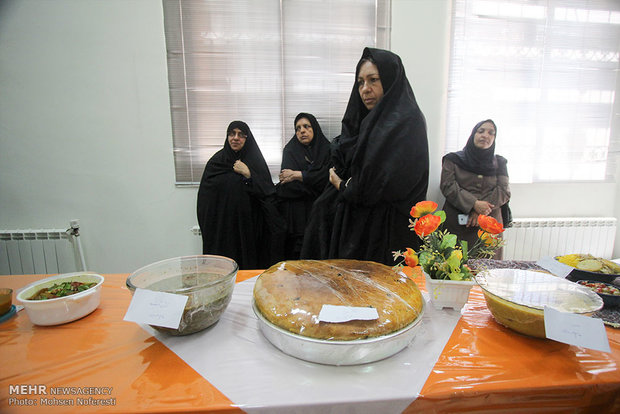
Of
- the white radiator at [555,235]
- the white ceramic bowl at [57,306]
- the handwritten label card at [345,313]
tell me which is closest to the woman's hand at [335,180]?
the handwritten label card at [345,313]

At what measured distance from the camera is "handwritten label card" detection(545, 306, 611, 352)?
1.55ft

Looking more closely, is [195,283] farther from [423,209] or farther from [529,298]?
[529,298]

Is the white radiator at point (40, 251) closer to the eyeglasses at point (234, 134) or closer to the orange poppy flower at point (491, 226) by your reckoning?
the eyeglasses at point (234, 134)

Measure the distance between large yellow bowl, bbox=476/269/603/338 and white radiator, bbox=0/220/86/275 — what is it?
9.08 feet

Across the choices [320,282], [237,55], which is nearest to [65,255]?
[237,55]

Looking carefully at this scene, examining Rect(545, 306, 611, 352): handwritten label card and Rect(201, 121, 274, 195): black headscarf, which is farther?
Rect(201, 121, 274, 195): black headscarf

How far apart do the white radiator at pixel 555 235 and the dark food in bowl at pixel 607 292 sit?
183 cm

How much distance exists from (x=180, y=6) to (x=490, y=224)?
2.54 m

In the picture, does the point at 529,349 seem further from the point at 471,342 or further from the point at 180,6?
the point at 180,6

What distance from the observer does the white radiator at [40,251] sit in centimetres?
204

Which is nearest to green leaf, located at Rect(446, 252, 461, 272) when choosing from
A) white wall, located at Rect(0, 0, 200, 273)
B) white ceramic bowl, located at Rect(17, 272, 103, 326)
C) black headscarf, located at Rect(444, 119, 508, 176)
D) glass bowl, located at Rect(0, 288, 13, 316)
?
white ceramic bowl, located at Rect(17, 272, 103, 326)

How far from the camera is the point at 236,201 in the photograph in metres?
1.92

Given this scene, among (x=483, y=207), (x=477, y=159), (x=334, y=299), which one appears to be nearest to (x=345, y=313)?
(x=334, y=299)

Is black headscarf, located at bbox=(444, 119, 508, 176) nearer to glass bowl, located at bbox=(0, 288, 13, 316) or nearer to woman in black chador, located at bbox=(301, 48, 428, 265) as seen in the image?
woman in black chador, located at bbox=(301, 48, 428, 265)
